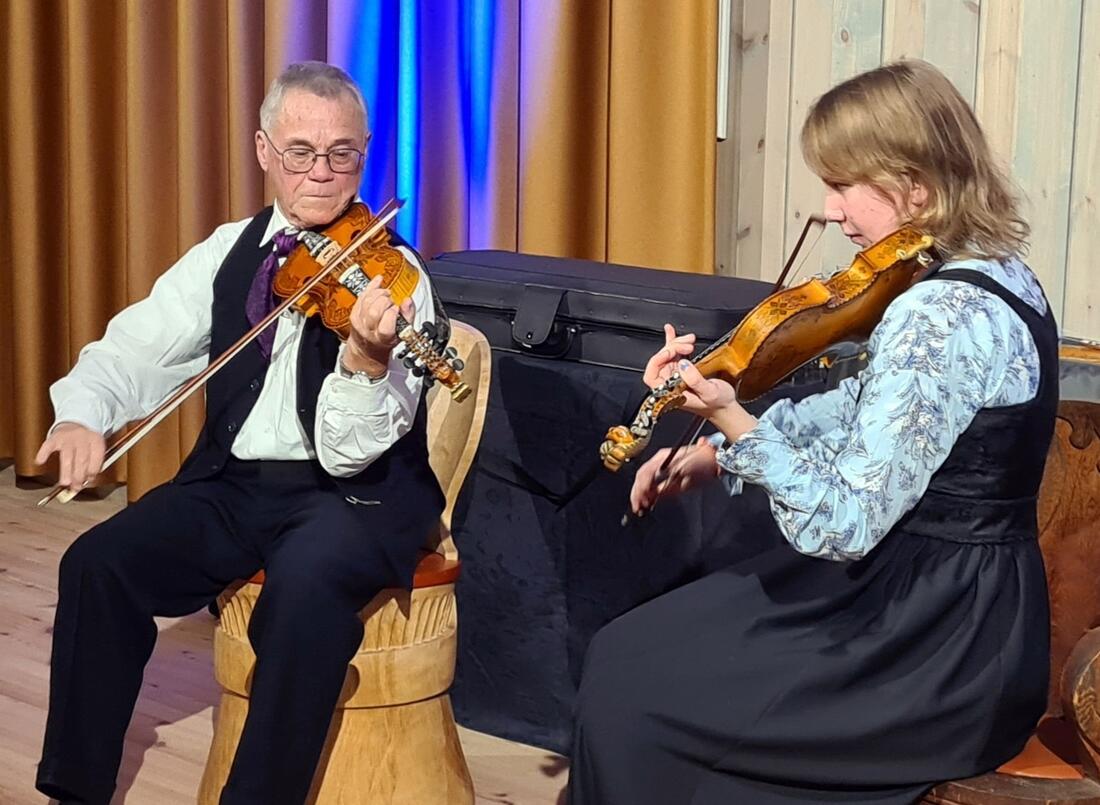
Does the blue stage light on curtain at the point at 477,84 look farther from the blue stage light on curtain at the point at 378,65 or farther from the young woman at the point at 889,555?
the young woman at the point at 889,555

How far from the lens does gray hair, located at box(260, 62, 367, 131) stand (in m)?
2.11

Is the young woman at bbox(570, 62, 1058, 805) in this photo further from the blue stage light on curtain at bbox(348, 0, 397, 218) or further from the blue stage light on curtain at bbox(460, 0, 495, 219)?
the blue stage light on curtain at bbox(348, 0, 397, 218)

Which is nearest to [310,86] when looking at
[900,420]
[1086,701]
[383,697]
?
[383,697]

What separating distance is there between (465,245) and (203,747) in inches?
46.8

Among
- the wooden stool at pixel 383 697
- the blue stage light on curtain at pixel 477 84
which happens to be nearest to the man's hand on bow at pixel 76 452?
the wooden stool at pixel 383 697

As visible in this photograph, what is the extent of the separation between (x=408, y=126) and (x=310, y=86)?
116 centimetres

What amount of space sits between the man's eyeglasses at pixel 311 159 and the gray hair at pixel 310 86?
0.05 m

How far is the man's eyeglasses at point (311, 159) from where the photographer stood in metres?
2.07

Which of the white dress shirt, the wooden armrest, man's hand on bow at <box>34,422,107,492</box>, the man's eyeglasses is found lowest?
the wooden armrest

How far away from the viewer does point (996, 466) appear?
5.18ft

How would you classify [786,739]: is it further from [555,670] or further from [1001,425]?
[555,670]

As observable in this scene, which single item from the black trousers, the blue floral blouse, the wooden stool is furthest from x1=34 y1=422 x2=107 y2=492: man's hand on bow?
the blue floral blouse

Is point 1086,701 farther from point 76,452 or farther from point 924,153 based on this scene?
point 76,452

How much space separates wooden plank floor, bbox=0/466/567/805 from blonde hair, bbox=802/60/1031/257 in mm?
1066
